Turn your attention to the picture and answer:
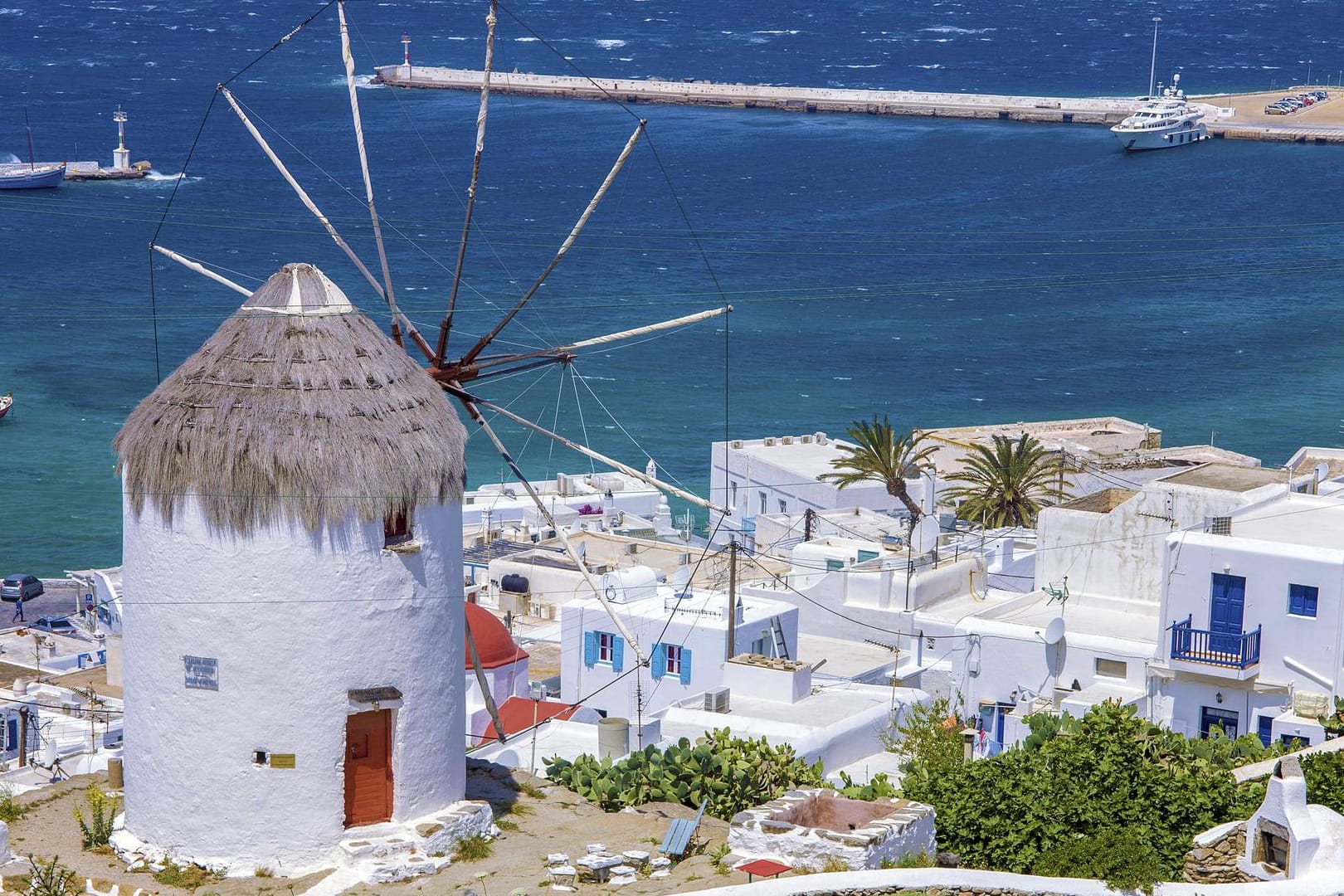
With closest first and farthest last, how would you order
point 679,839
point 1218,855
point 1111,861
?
point 1111,861 < point 1218,855 < point 679,839

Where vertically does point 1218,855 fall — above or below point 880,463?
above

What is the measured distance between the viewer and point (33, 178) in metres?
190

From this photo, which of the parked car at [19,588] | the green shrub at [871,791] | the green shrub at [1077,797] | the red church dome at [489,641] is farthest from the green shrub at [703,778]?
the parked car at [19,588]

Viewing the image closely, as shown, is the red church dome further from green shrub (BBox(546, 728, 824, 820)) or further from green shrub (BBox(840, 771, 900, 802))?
green shrub (BBox(840, 771, 900, 802))

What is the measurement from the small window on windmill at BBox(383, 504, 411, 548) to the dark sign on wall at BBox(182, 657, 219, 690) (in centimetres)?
225

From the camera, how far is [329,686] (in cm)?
2125

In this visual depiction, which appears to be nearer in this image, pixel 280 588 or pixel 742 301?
pixel 280 588

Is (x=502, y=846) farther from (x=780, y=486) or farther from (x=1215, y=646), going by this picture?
(x=780, y=486)

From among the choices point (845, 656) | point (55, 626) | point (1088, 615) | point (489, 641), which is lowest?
point (55, 626)

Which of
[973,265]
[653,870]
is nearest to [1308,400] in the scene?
[973,265]

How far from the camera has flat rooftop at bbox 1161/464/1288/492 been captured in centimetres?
4628

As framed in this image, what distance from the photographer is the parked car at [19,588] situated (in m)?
75.1

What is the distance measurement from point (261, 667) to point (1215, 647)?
23.2m

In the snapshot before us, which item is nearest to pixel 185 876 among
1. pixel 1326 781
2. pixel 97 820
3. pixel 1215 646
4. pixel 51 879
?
pixel 51 879
